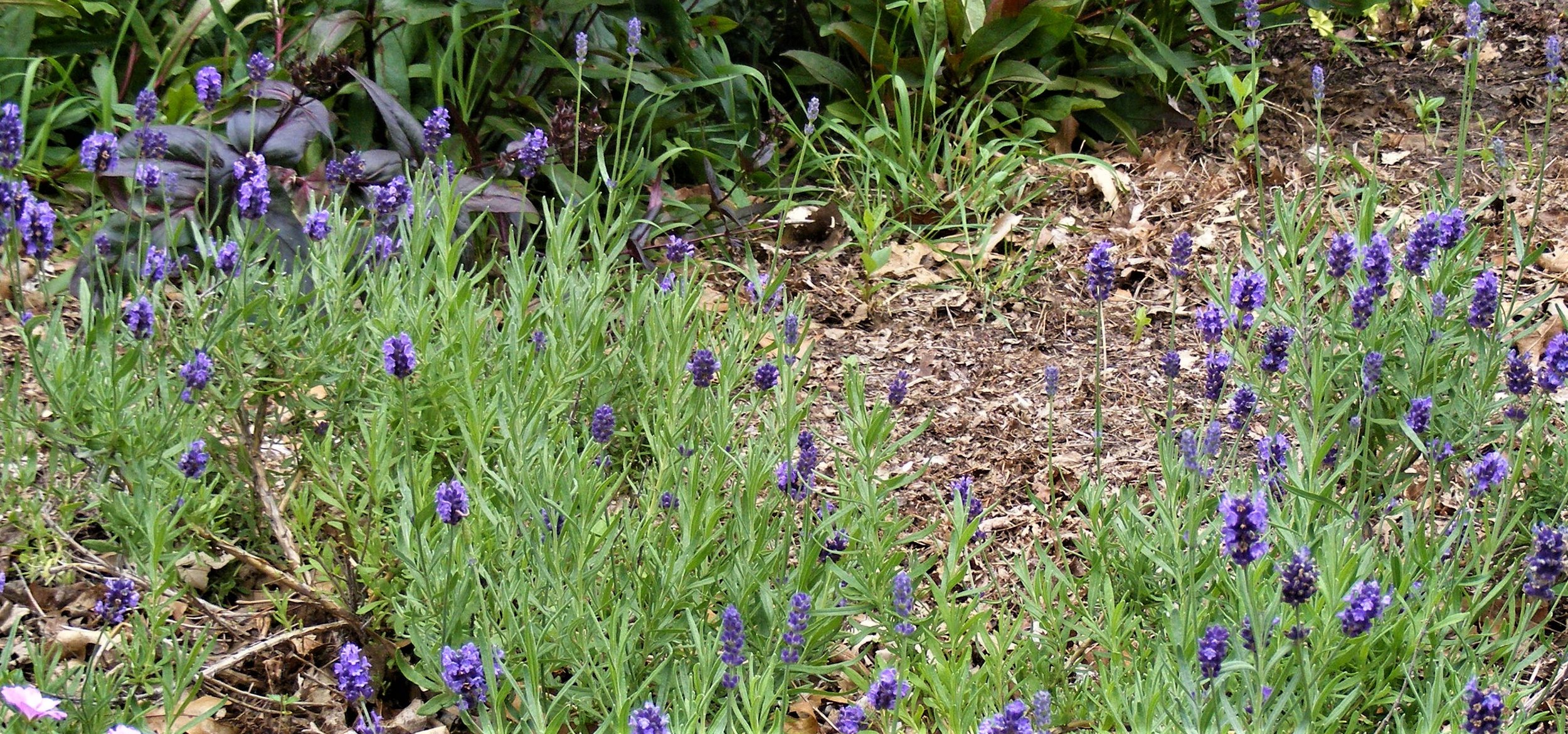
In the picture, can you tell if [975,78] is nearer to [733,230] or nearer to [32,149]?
[733,230]

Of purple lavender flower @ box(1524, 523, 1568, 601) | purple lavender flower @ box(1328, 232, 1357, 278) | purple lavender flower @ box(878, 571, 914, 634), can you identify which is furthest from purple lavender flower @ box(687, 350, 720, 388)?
purple lavender flower @ box(1524, 523, 1568, 601)

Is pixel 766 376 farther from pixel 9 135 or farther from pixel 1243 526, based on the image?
pixel 9 135

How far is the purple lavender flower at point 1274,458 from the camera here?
227 centimetres

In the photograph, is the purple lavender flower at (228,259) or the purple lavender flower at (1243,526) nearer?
the purple lavender flower at (1243,526)

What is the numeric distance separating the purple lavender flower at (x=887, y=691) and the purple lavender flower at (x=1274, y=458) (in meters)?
0.76

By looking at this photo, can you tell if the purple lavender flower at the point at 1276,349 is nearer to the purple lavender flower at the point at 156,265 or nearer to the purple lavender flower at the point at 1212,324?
the purple lavender flower at the point at 1212,324

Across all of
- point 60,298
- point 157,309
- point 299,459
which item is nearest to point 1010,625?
point 299,459

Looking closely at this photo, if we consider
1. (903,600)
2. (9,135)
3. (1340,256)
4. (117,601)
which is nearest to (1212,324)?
(1340,256)

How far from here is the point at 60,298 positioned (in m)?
2.63

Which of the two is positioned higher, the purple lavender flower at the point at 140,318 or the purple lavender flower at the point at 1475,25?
the purple lavender flower at the point at 1475,25

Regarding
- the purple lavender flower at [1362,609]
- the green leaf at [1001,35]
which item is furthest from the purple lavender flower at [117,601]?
the green leaf at [1001,35]

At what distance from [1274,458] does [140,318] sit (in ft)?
6.36

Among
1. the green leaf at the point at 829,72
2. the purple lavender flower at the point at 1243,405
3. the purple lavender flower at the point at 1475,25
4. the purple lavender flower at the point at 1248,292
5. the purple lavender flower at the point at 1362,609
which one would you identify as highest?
the purple lavender flower at the point at 1475,25

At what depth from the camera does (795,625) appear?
6.35ft
